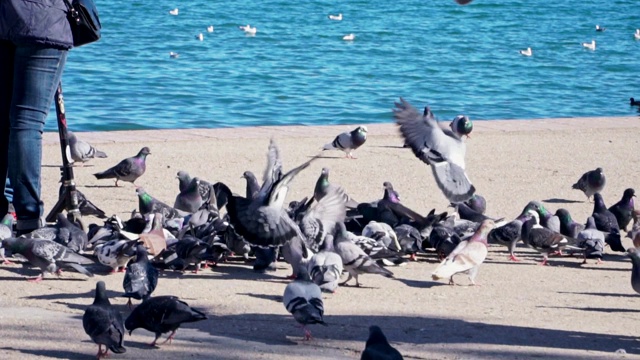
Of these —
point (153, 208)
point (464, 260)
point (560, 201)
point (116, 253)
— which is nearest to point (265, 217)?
point (116, 253)

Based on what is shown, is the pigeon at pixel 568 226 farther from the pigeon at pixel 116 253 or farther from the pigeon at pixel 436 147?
the pigeon at pixel 116 253

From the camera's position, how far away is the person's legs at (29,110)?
697cm

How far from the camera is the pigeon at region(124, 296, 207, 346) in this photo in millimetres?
5328

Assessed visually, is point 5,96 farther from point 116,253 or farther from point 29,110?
point 116,253

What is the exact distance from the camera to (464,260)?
23.6ft

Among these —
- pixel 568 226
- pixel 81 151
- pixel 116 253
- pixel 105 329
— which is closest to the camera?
pixel 105 329

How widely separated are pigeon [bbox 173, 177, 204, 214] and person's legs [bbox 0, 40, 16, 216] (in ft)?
6.25

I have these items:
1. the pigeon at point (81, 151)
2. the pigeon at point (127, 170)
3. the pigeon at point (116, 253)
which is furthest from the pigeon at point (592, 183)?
the pigeon at point (116, 253)

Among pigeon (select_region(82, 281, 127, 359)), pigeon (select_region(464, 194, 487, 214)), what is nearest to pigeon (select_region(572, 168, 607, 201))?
pigeon (select_region(464, 194, 487, 214))

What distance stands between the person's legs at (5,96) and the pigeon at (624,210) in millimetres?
4702

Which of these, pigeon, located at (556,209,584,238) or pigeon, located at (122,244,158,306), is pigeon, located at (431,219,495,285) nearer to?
pigeon, located at (556,209,584,238)

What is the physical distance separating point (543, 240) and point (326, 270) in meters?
2.01

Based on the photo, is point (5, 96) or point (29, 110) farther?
point (5, 96)

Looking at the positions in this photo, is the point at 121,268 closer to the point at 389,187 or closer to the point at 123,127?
the point at 389,187
